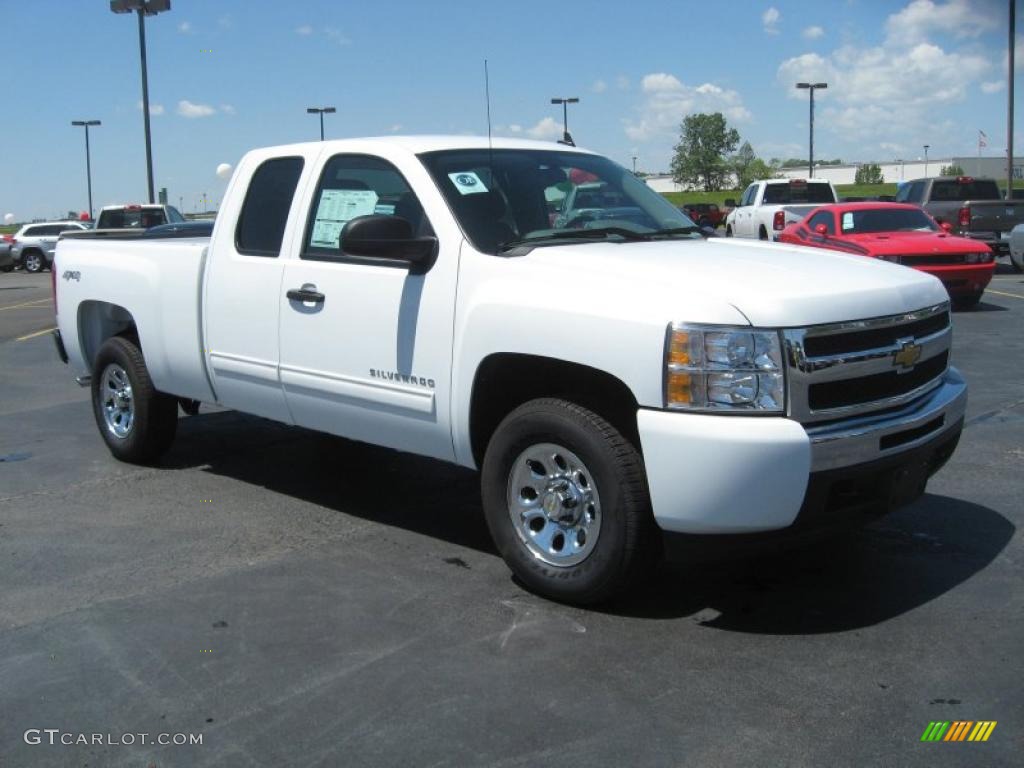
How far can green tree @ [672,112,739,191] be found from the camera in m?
142

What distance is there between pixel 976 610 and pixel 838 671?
2.89ft

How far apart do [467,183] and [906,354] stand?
2.11 metres

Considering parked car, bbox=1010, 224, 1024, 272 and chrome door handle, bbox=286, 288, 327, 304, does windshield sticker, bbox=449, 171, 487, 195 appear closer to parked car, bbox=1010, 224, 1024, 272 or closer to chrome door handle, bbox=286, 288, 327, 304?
chrome door handle, bbox=286, 288, 327, 304

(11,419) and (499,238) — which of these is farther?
(11,419)

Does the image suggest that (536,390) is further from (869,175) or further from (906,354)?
(869,175)

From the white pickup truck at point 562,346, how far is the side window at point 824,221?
36.2 ft

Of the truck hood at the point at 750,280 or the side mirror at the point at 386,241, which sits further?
the side mirror at the point at 386,241

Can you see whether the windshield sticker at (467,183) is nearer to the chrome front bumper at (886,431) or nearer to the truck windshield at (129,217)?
the chrome front bumper at (886,431)

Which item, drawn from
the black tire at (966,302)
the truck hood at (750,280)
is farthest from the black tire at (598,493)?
the black tire at (966,302)

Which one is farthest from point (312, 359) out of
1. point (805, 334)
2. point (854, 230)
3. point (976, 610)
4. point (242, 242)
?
point (854, 230)

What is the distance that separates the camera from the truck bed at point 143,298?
631cm

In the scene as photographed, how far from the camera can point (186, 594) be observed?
4.79 m

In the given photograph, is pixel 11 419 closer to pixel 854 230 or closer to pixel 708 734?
pixel 708 734

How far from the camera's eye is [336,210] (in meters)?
5.59
